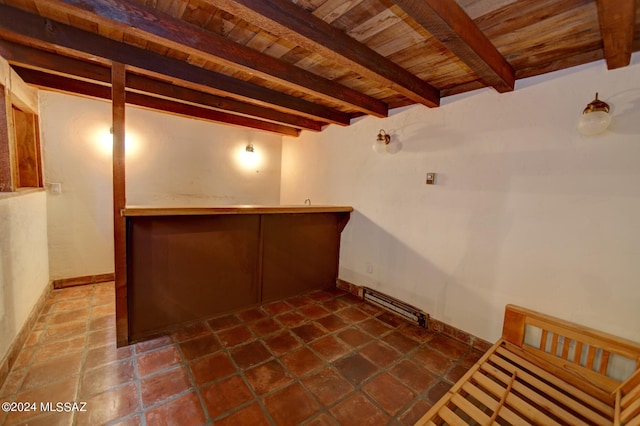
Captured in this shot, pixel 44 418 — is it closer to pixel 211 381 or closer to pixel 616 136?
pixel 211 381

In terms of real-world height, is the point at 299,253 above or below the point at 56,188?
below

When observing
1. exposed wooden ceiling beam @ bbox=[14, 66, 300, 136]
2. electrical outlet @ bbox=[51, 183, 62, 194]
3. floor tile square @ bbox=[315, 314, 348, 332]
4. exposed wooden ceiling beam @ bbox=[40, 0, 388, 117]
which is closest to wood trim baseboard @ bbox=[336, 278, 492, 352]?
floor tile square @ bbox=[315, 314, 348, 332]

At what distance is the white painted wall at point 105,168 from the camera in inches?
119

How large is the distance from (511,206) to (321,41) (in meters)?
1.87

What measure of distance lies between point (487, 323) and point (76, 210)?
454 centimetres

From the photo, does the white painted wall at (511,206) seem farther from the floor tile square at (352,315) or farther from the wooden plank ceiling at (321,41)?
the floor tile square at (352,315)

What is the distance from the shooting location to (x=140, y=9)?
1.44m

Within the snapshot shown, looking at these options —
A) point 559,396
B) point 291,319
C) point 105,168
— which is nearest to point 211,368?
point 291,319

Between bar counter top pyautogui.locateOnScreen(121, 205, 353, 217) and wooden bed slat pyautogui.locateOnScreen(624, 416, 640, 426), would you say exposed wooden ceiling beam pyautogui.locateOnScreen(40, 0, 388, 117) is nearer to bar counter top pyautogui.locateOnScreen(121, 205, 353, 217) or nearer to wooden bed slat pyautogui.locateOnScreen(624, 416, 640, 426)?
bar counter top pyautogui.locateOnScreen(121, 205, 353, 217)

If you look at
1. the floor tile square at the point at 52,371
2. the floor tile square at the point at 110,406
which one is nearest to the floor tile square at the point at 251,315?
the floor tile square at the point at 110,406

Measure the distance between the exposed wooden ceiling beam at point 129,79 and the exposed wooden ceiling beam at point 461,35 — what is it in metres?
2.26

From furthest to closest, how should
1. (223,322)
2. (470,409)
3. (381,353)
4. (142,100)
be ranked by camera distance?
(142,100) < (223,322) < (381,353) < (470,409)

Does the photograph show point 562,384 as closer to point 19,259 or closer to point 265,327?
point 265,327

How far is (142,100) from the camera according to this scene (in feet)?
9.62
